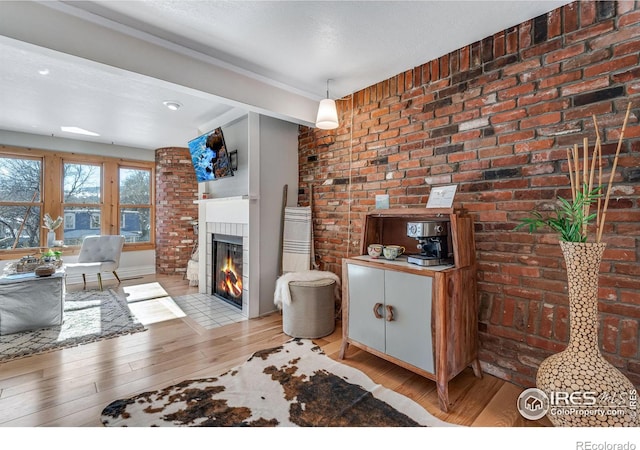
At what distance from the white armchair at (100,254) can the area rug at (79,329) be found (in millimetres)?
666

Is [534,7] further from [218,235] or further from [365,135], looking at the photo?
[218,235]

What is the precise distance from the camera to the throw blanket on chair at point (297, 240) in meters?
3.37

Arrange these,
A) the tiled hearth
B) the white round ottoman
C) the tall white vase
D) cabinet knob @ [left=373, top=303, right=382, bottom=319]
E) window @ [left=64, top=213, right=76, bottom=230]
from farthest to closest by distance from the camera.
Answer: window @ [left=64, top=213, right=76, bottom=230] < the tiled hearth < the white round ottoman < cabinet knob @ [left=373, top=303, right=382, bottom=319] < the tall white vase

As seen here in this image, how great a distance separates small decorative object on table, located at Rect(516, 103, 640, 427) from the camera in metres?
1.36

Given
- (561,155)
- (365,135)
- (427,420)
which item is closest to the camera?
(427,420)

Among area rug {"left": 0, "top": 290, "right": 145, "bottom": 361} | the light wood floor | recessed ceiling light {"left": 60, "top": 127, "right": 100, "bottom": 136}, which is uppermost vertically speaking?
recessed ceiling light {"left": 60, "top": 127, "right": 100, "bottom": 136}

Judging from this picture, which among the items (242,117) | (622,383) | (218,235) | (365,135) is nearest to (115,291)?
(218,235)

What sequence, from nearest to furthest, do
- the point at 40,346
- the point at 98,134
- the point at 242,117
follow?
1. the point at 40,346
2. the point at 242,117
3. the point at 98,134

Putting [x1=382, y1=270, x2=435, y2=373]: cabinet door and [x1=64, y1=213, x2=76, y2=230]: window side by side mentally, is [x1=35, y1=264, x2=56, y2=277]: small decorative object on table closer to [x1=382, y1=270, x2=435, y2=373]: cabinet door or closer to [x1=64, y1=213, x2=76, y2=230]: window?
[x1=64, y1=213, x2=76, y2=230]: window

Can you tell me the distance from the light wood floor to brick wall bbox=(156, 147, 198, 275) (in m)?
2.97

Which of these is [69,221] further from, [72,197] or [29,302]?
[29,302]

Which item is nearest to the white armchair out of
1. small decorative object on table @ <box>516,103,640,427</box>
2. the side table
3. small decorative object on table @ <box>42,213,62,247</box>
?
small decorative object on table @ <box>42,213,62,247</box>

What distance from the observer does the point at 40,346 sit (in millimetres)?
2551

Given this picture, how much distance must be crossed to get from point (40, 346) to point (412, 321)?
3196mm
